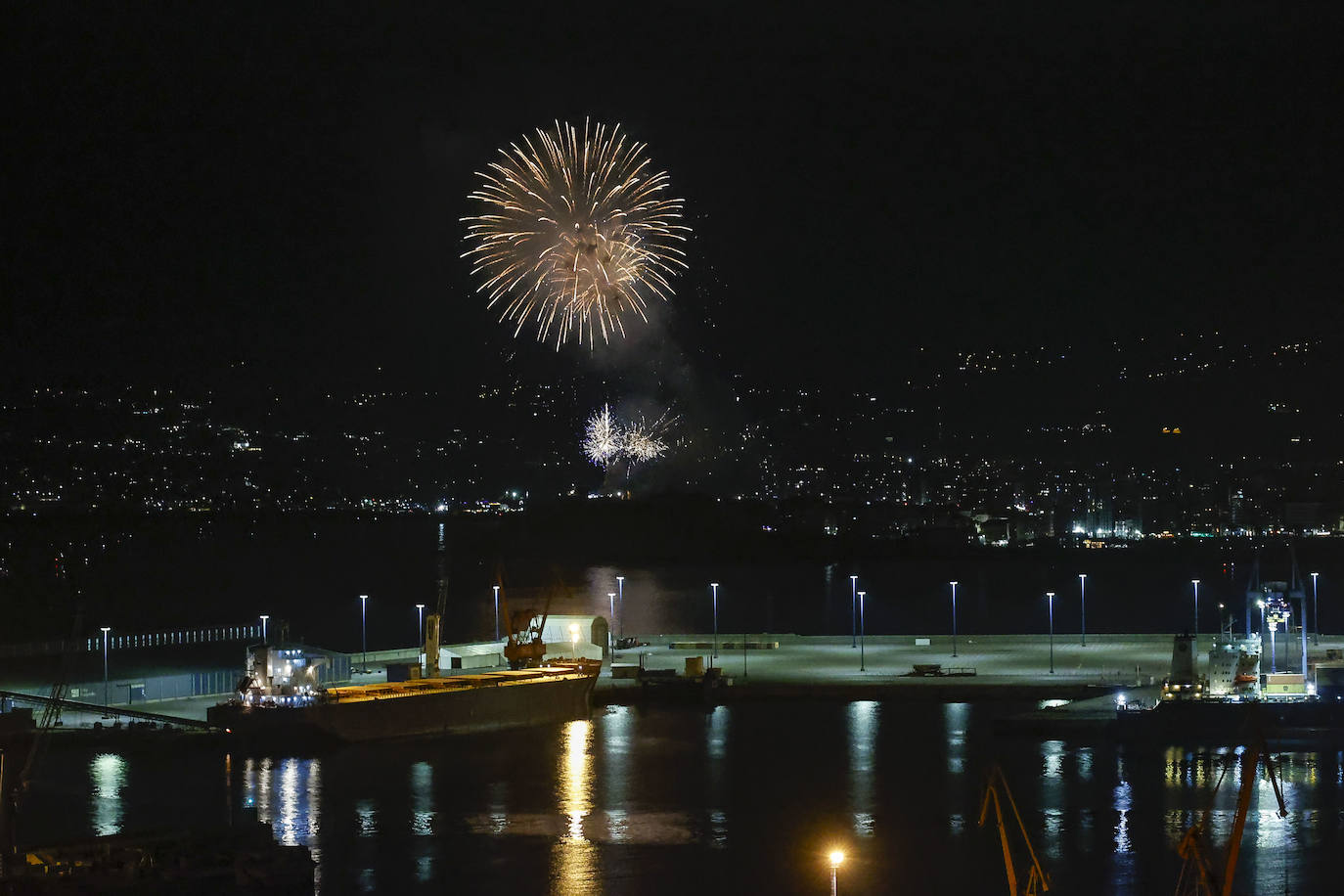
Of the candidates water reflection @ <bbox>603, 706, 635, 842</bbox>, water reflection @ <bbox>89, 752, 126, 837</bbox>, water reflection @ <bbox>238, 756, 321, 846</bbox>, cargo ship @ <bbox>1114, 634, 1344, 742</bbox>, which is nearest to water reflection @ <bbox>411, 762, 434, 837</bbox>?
water reflection @ <bbox>238, 756, 321, 846</bbox>

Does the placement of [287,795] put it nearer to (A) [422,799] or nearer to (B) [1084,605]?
(A) [422,799]

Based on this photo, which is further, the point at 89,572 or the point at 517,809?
the point at 89,572

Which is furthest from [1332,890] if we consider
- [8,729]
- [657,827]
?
[8,729]

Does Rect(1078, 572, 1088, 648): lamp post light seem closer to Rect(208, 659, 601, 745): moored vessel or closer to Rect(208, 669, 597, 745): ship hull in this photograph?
Rect(208, 659, 601, 745): moored vessel

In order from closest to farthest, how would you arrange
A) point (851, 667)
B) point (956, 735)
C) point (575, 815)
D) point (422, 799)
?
point (575, 815) < point (422, 799) < point (956, 735) < point (851, 667)

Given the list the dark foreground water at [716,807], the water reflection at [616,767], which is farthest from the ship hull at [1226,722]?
the water reflection at [616,767]

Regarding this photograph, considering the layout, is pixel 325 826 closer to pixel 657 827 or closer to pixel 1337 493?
pixel 657 827

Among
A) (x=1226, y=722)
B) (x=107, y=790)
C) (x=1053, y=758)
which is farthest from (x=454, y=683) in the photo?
(x=1226, y=722)
